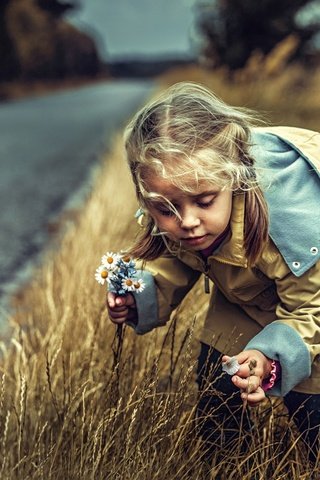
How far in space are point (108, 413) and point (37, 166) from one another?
24.9 ft

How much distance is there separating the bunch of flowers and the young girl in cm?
8

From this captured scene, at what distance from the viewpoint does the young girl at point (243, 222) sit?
1.83m

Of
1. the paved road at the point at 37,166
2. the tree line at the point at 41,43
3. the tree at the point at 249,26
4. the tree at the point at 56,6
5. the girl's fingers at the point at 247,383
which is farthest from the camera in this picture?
the tree at the point at 56,6

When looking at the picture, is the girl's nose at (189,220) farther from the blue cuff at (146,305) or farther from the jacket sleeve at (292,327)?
the blue cuff at (146,305)

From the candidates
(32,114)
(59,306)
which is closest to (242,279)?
(59,306)

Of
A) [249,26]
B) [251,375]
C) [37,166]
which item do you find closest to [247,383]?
[251,375]

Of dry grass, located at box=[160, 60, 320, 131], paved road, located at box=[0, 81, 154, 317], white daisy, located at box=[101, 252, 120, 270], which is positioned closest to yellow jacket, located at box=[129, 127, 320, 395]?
white daisy, located at box=[101, 252, 120, 270]

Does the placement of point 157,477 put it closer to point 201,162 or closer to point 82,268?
point 201,162

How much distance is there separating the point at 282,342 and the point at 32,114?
50.9 ft

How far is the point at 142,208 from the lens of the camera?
6.48 ft

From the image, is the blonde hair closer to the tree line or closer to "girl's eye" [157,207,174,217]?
"girl's eye" [157,207,174,217]

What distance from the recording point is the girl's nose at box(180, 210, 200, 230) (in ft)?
5.96

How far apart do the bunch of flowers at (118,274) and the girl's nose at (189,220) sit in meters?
0.18

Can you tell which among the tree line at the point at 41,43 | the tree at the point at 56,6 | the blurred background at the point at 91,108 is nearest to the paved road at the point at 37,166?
the blurred background at the point at 91,108
